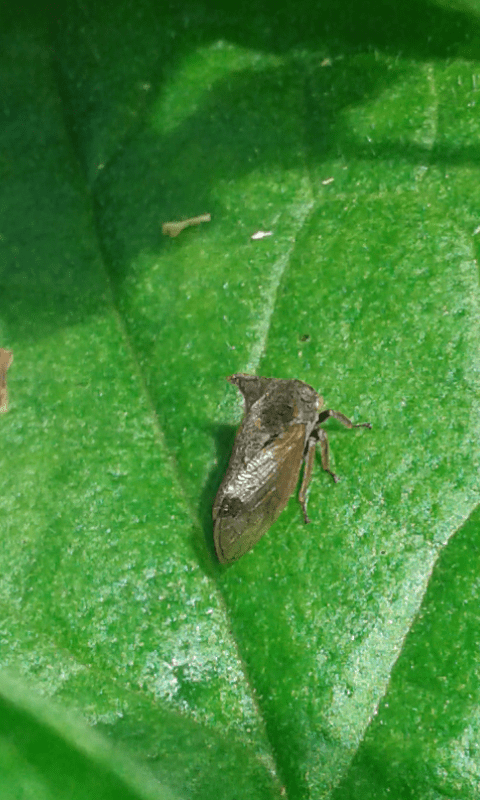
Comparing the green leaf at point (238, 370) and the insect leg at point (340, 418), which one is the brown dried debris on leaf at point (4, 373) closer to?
the green leaf at point (238, 370)

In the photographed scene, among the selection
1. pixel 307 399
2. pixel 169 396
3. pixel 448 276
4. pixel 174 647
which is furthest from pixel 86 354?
pixel 448 276

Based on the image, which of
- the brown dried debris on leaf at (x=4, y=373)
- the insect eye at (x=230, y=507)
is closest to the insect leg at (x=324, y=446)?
the insect eye at (x=230, y=507)

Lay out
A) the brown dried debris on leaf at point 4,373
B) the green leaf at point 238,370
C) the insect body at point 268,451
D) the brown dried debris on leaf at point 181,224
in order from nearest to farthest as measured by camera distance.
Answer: the green leaf at point 238,370
the insect body at point 268,451
the brown dried debris on leaf at point 4,373
the brown dried debris on leaf at point 181,224

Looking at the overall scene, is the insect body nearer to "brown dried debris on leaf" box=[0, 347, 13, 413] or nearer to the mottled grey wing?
the mottled grey wing

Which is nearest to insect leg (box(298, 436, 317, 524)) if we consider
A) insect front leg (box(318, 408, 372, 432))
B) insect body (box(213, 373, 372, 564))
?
insect body (box(213, 373, 372, 564))

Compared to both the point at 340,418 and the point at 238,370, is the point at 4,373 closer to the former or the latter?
the point at 238,370

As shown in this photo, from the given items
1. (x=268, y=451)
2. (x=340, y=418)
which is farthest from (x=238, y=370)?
(x=340, y=418)
